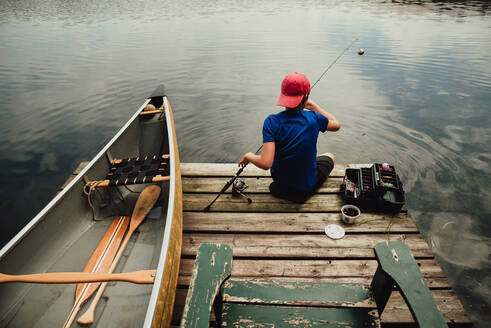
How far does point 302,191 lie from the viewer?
348 cm

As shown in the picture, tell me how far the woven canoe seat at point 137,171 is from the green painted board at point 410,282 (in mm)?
2703

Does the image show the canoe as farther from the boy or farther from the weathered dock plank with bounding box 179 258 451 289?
the boy

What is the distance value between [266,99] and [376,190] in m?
7.12

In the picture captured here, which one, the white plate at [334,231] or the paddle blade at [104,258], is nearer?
the paddle blade at [104,258]

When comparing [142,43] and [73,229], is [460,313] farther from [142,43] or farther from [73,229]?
[142,43]

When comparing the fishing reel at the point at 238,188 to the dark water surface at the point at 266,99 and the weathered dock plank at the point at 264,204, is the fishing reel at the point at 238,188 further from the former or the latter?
the dark water surface at the point at 266,99

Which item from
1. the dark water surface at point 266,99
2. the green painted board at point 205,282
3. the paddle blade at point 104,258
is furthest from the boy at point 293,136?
the dark water surface at point 266,99

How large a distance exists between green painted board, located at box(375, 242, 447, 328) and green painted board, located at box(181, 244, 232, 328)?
3.56 feet

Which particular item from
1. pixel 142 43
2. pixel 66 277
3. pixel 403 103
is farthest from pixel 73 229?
pixel 142 43

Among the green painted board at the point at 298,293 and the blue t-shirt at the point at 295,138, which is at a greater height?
the blue t-shirt at the point at 295,138

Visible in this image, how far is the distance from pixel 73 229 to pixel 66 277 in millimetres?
1267

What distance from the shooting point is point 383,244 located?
185 cm

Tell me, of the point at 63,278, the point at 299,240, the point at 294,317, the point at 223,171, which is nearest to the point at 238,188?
the point at 223,171

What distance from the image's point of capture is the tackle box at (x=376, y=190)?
11.1 feet
